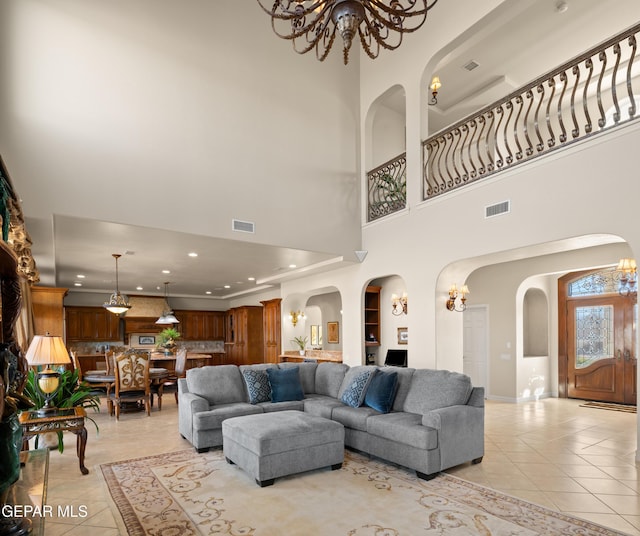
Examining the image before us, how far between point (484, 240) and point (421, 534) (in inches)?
150

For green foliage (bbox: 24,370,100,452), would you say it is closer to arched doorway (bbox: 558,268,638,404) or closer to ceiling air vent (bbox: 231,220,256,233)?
ceiling air vent (bbox: 231,220,256,233)

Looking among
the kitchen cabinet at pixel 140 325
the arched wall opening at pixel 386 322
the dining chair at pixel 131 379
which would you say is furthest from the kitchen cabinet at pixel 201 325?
the dining chair at pixel 131 379

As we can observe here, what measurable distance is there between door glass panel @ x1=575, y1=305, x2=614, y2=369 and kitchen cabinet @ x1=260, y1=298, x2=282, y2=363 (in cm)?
678

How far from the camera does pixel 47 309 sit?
9.01 metres

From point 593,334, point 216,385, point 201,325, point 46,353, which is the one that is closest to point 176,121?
point 46,353

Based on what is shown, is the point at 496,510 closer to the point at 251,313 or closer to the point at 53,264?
the point at 53,264

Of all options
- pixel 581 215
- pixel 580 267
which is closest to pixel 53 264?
pixel 581 215

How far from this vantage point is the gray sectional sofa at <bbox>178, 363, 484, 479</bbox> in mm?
4164

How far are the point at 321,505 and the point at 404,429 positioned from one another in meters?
1.14

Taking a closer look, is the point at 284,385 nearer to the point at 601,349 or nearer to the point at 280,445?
the point at 280,445

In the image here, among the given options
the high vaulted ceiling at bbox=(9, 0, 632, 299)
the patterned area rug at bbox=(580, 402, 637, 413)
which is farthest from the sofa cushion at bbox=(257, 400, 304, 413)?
the patterned area rug at bbox=(580, 402, 637, 413)

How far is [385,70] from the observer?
775 centimetres

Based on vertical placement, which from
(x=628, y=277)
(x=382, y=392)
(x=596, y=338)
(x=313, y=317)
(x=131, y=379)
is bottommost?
(x=131, y=379)

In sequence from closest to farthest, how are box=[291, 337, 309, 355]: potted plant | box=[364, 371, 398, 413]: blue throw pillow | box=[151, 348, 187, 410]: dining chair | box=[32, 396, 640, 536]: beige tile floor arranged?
box=[32, 396, 640, 536]: beige tile floor → box=[364, 371, 398, 413]: blue throw pillow → box=[151, 348, 187, 410]: dining chair → box=[291, 337, 309, 355]: potted plant
